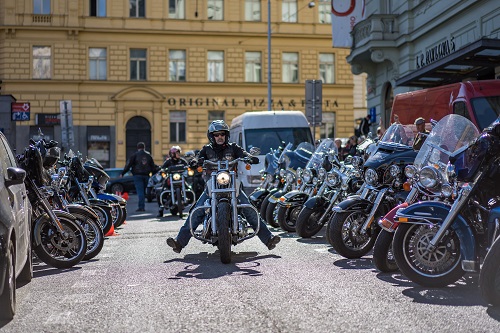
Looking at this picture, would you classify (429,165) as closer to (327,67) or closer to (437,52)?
(437,52)

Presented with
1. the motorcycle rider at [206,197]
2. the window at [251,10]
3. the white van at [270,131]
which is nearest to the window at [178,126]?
→ the window at [251,10]

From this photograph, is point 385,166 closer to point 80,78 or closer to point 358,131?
point 358,131

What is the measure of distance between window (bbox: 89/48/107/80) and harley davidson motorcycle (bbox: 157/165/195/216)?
2768 cm

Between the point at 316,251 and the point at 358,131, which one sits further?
the point at 358,131

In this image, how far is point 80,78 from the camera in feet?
148

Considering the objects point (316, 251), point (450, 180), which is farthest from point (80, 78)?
point (450, 180)

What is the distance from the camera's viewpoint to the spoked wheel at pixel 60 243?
8.86m

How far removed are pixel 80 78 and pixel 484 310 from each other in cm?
4070

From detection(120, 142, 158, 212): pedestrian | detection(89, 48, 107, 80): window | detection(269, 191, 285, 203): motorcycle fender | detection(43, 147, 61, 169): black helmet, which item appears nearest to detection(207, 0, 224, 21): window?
detection(89, 48, 107, 80): window

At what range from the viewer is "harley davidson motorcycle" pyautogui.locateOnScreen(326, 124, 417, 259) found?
30.2ft

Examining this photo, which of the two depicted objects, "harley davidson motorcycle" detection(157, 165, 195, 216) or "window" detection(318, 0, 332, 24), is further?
"window" detection(318, 0, 332, 24)

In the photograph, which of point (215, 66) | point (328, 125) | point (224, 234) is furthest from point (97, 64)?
point (224, 234)

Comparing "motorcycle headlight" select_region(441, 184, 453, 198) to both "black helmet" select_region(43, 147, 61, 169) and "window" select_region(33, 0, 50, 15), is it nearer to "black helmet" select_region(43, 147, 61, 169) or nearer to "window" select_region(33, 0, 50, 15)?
"black helmet" select_region(43, 147, 61, 169)

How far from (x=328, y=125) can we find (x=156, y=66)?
9970mm
